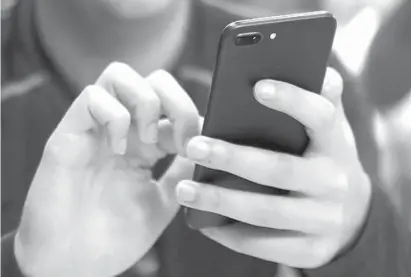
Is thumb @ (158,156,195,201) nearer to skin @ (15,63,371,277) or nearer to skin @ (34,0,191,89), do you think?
skin @ (15,63,371,277)

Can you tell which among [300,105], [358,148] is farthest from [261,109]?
[358,148]

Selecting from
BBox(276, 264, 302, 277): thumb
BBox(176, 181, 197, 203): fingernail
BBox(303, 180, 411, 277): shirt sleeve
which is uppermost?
BBox(176, 181, 197, 203): fingernail

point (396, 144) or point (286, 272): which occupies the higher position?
point (396, 144)

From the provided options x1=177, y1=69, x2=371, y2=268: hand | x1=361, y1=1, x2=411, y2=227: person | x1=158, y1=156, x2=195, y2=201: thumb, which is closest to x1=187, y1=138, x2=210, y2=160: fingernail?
x1=177, y1=69, x2=371, y2=268: hand

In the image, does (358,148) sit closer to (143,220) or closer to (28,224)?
(143,220)

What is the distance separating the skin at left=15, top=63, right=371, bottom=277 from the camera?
0.52 m

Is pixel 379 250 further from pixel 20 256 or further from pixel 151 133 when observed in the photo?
pixel 20 256

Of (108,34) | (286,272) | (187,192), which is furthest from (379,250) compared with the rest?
(108,34)

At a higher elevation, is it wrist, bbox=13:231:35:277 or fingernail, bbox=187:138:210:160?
fingernail, bbox=187:138:210:160

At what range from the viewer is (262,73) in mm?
499

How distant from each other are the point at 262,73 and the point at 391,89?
0.19 metres

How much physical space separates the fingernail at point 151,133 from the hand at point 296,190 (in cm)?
5

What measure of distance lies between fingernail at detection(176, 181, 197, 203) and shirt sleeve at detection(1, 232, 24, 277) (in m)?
0.21

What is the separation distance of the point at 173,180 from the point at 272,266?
0.46ft
